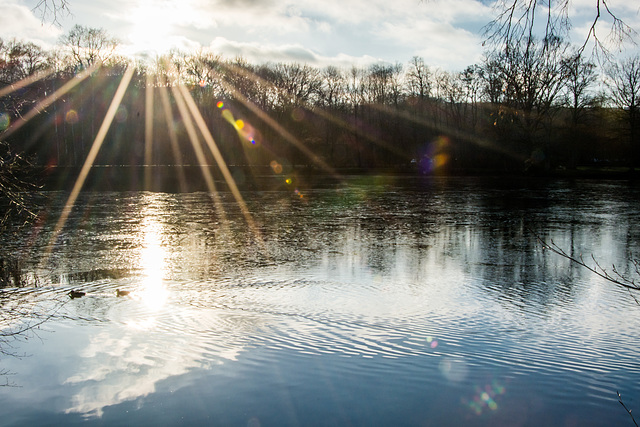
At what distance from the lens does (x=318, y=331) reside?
6.45 meters

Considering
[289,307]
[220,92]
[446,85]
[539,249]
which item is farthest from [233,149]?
[289,307]

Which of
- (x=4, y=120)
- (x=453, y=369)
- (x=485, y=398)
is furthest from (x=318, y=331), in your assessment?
(x=4, y=120)

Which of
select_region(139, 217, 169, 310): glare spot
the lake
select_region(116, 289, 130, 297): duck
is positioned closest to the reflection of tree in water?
the lake

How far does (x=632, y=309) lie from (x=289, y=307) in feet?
14.2

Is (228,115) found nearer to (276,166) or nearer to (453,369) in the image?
(276,166)

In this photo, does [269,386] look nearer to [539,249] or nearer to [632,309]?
[632,309]

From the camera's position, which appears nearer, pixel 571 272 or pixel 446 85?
pixel 571 272

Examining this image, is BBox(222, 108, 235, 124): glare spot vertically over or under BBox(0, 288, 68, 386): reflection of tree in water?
Answer: over

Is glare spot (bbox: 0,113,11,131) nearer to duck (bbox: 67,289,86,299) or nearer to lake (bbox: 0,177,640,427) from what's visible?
lake (bbox: 0,177,640,427)

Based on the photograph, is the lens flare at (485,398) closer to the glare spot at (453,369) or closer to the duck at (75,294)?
the glare spot at (453,369)

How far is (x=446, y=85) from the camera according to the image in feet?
214

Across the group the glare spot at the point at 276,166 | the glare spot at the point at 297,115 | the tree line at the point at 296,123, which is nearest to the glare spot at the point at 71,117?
the tree line at the point at 296,123

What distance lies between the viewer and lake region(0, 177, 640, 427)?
15.1 feet

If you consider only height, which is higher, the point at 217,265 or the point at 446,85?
the point at 446,85
